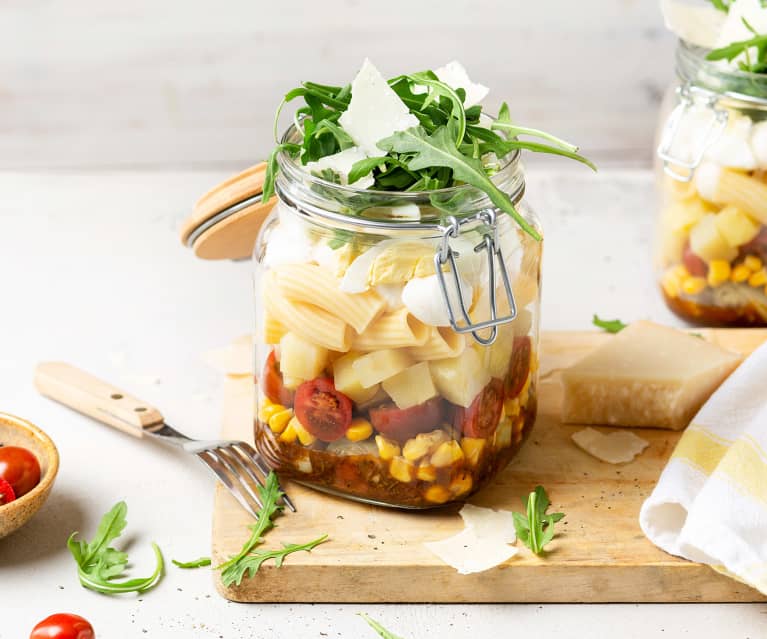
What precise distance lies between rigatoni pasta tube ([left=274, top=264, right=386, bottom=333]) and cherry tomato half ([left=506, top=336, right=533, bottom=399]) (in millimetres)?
259

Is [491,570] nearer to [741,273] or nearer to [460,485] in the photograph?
[460,485]

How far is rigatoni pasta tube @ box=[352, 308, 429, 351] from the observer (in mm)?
1552

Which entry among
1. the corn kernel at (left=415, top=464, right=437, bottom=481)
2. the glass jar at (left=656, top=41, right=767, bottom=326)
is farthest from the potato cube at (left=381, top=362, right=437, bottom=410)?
the glass jar at (left=656, top=41, right=767, bottom=326)

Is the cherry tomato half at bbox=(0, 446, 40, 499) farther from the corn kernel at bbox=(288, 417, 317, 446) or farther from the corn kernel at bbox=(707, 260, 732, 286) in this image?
the corn kernel at bbox=(707, 260, 732, 286)

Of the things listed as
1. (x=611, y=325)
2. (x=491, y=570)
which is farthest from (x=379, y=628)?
(x=611, y=325)

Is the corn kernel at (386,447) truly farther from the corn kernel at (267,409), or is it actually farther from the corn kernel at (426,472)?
the corn kernel at (267,409)

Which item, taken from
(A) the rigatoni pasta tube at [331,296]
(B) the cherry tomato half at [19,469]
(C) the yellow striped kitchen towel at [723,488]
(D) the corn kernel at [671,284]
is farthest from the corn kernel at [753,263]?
(B) the cherry tomato half at [19,469]

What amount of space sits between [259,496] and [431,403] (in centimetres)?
31

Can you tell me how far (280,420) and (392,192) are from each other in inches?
15.9

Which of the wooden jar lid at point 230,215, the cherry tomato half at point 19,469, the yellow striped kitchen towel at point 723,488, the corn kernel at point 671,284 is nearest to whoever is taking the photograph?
the yellow striped kitchen towel at point 723,488

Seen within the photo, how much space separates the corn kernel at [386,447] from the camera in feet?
5.40

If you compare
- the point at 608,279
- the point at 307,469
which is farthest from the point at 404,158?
the point at 608,279

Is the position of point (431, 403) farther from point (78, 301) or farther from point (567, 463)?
point (78, 301)

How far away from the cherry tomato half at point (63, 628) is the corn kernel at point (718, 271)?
4.19 feet
